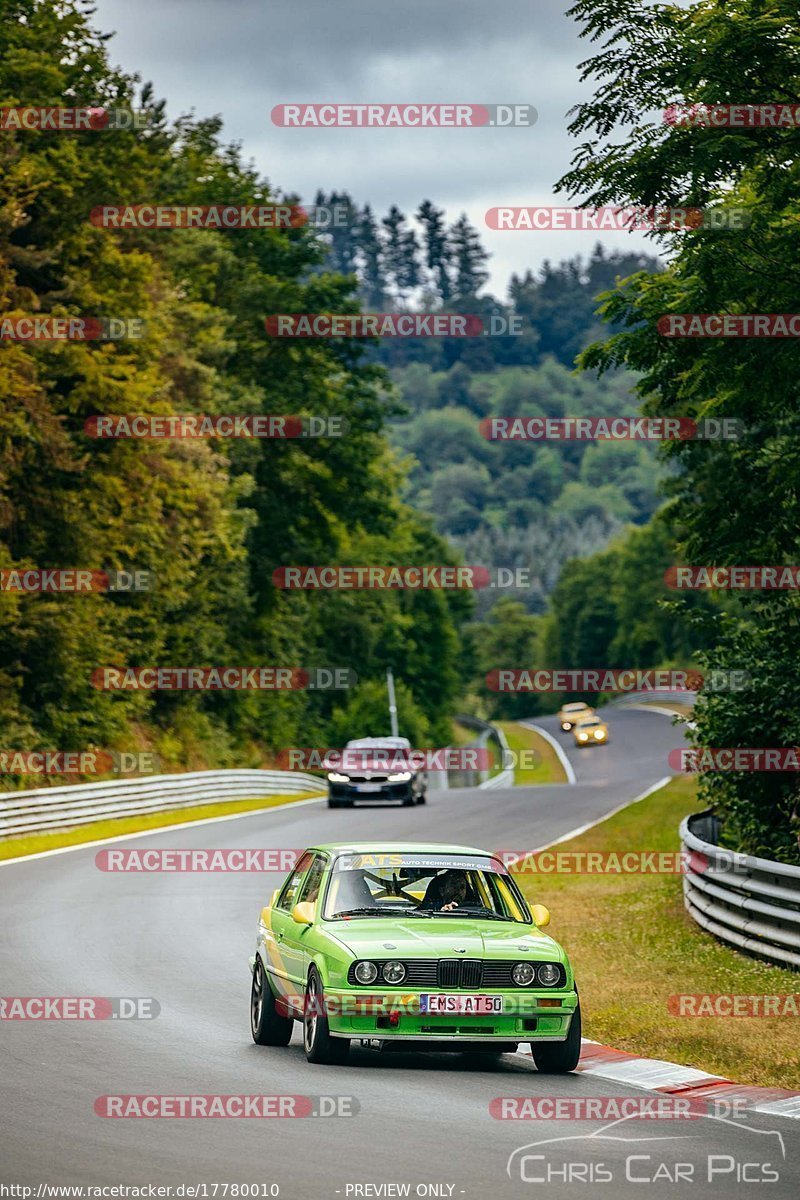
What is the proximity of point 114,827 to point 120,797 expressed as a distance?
2014mm

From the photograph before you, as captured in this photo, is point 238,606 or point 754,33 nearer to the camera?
point 754,33

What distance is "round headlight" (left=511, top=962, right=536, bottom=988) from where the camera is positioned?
1020 centimetres

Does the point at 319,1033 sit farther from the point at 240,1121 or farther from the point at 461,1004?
the point at 240,1121

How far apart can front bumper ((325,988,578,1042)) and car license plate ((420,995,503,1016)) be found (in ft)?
0.08

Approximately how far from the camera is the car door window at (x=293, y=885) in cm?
1197

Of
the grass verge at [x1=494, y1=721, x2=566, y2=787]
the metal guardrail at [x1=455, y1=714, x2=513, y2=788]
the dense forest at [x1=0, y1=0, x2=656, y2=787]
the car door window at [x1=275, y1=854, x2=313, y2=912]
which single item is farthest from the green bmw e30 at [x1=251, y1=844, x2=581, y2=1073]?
the metal guardrail at [x1=455, y1=714, x2=513, y2=788]

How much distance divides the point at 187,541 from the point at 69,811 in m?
11.8

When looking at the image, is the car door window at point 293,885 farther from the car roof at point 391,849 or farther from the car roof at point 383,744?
the car roof at point 383,744

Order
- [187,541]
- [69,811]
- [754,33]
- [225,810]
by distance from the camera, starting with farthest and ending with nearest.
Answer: [187,541]
[225,810]
[69,811]
[754,33]

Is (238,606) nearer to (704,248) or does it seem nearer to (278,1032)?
(704,248)

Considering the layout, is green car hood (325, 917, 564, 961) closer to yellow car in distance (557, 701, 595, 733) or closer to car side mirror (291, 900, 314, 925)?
car side mirror (291, 900, 314, 925)

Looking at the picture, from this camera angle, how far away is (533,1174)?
749 cm

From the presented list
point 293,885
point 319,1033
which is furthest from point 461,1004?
point 293,885

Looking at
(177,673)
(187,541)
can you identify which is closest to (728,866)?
(187,541)
